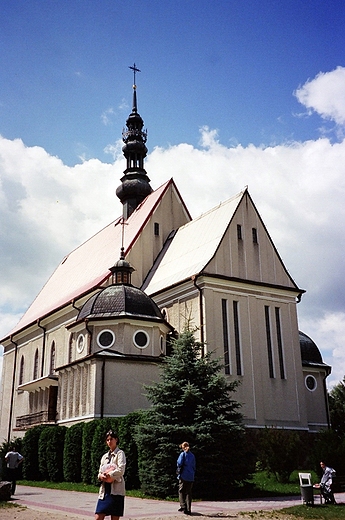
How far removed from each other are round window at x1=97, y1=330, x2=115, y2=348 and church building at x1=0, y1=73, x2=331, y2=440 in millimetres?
61

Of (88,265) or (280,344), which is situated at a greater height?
(88,265)

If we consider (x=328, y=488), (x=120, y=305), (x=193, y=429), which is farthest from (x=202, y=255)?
(x=328, y=488)

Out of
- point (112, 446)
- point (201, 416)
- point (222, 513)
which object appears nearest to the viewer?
point (112, 446)

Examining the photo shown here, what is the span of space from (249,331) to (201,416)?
1205 centimetres

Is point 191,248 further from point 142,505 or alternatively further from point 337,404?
point 337,404

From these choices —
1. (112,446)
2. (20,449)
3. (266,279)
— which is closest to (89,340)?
(20,449)

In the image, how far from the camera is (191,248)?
32.2m

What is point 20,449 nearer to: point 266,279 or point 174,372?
point 174,372

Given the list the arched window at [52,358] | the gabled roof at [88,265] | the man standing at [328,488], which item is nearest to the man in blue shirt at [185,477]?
the man standing at [328,488]

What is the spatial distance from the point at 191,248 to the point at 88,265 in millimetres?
10887

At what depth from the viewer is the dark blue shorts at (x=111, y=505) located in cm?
811

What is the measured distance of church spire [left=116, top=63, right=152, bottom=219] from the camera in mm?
43312

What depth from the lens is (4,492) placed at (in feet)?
50.9

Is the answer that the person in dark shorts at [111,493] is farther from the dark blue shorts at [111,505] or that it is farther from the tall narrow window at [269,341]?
the tall narrow window at [269,341]
